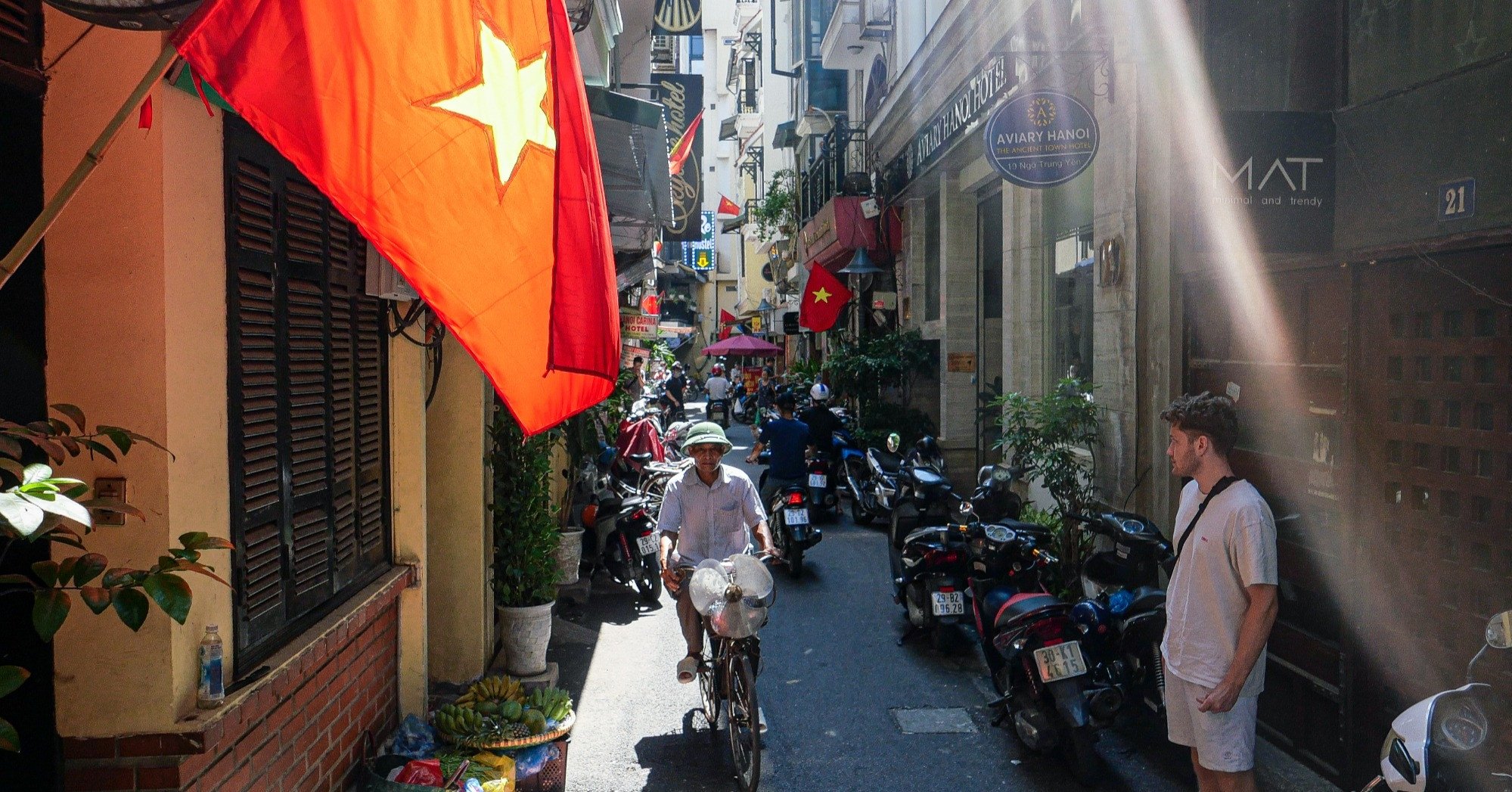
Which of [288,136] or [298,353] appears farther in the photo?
[298,353]

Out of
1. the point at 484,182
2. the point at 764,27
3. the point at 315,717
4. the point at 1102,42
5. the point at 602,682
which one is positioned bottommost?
the point at 602,682

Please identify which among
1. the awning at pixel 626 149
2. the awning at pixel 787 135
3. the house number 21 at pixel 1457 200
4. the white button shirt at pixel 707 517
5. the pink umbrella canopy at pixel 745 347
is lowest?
the white button shirt at pixel 707 517

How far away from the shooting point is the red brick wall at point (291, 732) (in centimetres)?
281

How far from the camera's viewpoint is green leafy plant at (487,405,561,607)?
6.84 m

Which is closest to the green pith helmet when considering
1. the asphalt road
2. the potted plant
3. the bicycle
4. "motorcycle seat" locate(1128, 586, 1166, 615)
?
the bicycle

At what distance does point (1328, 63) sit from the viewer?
5.83 metres

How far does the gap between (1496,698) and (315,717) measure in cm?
407

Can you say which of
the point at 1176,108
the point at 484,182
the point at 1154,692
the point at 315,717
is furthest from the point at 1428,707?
the point at 1176,108

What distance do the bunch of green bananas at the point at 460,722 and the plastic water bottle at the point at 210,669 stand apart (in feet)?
6.76

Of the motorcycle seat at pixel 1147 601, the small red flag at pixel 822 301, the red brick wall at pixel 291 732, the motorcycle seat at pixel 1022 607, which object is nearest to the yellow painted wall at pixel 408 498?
the red brick wall at pixel 291 732

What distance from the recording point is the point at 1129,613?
18.4 ft

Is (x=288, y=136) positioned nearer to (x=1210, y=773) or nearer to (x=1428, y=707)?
(x=1428, y=707)

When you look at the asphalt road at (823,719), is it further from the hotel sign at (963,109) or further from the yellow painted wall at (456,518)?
the hotel sign at (963,109)

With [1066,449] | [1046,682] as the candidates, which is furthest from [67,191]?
[1066,449]
